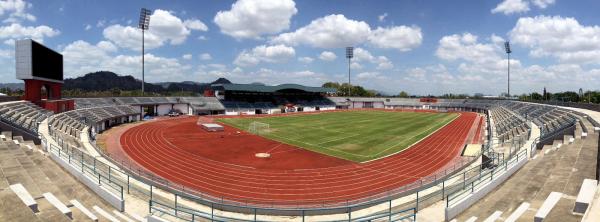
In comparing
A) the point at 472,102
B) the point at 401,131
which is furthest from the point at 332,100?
the point at 401,131

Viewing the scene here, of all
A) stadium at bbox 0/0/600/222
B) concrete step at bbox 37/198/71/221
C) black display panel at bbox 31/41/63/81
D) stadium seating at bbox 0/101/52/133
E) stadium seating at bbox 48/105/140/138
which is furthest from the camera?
black display panel at bbox 31/41/63/81

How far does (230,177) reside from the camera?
919 inches

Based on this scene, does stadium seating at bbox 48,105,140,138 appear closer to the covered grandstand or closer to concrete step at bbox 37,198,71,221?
concrete step at bbox 37,198,71,221

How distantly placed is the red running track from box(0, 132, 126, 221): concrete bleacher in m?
7.39

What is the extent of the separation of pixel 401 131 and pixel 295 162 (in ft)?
75.6

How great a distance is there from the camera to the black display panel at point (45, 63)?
36022mm

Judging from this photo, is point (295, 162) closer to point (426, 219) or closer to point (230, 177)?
point (230, 177)

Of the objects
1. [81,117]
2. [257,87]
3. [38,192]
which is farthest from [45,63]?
[257,87]

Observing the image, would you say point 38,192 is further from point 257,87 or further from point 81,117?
point 257,87

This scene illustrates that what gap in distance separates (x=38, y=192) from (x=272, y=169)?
50.3 feet

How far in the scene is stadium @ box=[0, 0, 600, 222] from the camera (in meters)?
11.8

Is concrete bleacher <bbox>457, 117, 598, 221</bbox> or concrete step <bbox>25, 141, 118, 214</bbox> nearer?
concrete bleacher <bbox>457, 117, 598, 221</bbox>

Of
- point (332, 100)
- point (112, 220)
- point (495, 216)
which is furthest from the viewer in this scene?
point (332, 100)

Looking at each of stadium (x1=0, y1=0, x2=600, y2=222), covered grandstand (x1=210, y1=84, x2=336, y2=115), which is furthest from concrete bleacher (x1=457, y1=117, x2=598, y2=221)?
covered grandstand (x1=210, y1=84, x2=336, y2=115)
